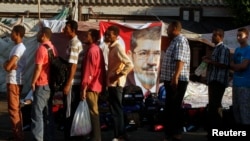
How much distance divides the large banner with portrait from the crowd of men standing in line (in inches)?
182

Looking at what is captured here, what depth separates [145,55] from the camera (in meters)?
12.6

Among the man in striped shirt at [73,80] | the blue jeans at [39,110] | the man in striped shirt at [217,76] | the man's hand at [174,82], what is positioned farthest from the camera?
the man in striped shirt at [217,76]

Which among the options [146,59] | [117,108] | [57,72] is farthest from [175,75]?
[146,59]

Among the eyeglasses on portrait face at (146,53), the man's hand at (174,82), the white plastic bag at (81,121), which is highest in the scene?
the eyeglasses on portrait face at (146,53)

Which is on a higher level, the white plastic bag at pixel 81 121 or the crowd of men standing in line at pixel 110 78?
the crowd of men standing in line at pixel 110 78

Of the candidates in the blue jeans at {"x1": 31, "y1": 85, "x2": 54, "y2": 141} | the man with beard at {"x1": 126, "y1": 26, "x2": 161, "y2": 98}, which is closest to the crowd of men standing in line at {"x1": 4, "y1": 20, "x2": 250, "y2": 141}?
the blue jeans at {"x1": 31, "y1": 85, "x2": 54, "y2": 141}

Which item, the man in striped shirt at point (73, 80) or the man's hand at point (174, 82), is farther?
the man in striped shirt at point (73, 80)

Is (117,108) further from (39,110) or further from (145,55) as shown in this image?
(145,55)

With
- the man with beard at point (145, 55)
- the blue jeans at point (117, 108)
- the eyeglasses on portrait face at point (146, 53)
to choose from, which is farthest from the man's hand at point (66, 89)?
the eyeglasses on portrait face at point (146, 53)

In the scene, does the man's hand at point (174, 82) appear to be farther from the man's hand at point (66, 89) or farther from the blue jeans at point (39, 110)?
the blue jeans at point (39, 110)

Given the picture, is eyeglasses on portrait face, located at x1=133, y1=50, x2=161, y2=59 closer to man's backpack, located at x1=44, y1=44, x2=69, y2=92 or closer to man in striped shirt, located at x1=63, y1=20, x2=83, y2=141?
man in striped shirt, located at x1=63, y1=20, x2=83, y2=141

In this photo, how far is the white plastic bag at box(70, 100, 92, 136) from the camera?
752 centimetres

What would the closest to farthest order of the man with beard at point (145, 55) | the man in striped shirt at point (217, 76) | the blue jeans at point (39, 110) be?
the blue jeans at point (39, 110)
the man in striped shirt at point (217, 76)
the man with beard at point (145, 55)

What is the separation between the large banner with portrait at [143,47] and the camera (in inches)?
495
